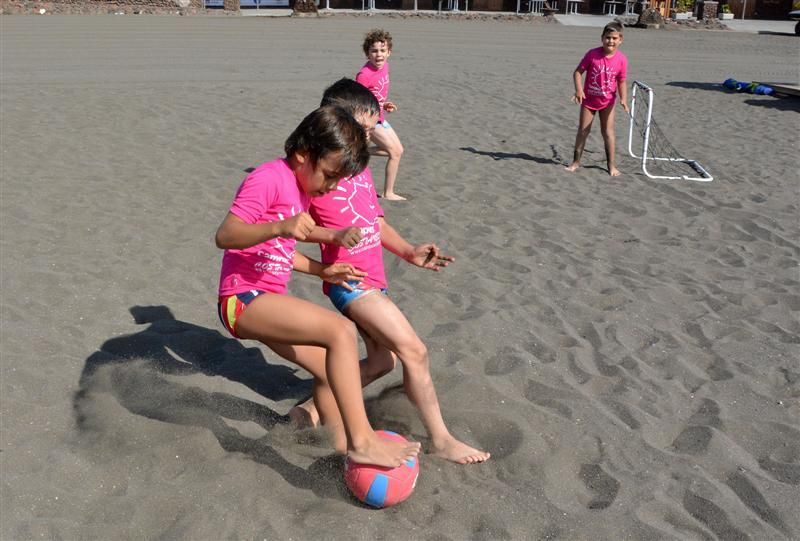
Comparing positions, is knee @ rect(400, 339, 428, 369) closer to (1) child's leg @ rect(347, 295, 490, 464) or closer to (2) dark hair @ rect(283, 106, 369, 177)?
(1) child's leg @ rect(347, 295, 490, 464)

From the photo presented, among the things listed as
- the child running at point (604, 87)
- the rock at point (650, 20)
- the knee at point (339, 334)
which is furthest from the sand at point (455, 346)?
the rock at point (650, 20)

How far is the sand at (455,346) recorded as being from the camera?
11.9ft

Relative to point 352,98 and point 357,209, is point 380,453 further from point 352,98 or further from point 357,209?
point 352,98

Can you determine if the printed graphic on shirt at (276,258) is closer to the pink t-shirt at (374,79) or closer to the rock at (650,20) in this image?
the pink t-shirt at (374,79)

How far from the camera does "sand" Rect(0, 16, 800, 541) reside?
3.62m

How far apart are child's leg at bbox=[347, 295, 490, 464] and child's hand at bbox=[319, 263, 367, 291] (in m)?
0.15

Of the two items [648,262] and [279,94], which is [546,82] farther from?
A: [648,262]

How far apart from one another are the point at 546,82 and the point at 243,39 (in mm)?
10563

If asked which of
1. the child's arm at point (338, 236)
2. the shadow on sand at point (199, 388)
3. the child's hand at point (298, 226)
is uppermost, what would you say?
the child's hand at point (298, 226)

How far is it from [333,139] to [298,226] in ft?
1.55

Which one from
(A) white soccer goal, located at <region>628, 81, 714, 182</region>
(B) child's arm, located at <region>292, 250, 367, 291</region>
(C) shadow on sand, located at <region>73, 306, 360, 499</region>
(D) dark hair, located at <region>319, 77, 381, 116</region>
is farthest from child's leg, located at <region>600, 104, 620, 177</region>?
(B) child's arm, located at <region>292, 250, 367, 291</region>

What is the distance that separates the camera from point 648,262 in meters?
6.76

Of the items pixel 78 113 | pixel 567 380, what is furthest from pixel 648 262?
pixel 78 113

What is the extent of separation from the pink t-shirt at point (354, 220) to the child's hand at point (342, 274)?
204 mm
